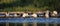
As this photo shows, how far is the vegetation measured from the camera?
56.9m

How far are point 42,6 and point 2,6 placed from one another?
7.65m

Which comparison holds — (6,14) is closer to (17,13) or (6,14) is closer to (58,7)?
(17,13)

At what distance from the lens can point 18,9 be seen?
5619 cm

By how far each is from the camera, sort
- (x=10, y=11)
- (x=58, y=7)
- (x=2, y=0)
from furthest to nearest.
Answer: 1. (x=2, y=0)
2. (x=58, y=7)
3. (x=10, y=11)

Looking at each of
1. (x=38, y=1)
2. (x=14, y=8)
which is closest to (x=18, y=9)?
(x=14, y=8)

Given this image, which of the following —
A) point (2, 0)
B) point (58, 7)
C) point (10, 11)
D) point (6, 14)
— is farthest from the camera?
point (2, 0)

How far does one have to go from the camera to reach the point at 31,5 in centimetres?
5959

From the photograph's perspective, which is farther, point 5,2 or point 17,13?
point 5,2

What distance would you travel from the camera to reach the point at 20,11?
54.7 m

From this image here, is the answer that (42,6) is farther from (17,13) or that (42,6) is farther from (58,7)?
(17,13)

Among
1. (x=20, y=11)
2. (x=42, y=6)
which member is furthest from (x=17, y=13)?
(x=42, y=6)

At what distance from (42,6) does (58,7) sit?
10.1ft

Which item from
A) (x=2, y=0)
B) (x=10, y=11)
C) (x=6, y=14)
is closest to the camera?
(x=6, y=14)

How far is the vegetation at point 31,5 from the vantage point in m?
56.9
